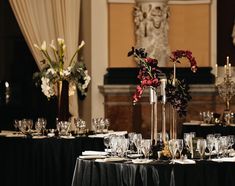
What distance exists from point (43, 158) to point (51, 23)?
383 cm

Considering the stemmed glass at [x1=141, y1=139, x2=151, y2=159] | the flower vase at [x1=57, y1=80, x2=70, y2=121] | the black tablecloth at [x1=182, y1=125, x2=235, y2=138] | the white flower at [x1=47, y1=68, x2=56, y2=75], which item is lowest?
the stemmed glass at [x1=141, y1=139, x2=151, y2=159]

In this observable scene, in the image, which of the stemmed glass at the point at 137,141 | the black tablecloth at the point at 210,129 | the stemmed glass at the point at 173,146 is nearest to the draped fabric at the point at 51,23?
the black tablecloth at the point at 210,129

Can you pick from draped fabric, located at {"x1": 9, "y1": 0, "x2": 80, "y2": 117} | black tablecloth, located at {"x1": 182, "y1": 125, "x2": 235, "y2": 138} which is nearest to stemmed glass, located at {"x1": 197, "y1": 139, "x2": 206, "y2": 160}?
black tablecloth, located at {"x1": 182, "y1": 125, "x2": 235, "y2": 138}

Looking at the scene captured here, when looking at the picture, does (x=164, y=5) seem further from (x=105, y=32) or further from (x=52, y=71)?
(x=52, y=71)

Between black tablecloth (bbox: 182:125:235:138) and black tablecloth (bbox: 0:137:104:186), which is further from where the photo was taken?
→ black tablecloth (bbox: 182:125:235:138)

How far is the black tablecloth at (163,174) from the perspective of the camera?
5.11m

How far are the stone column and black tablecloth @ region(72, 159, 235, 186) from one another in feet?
17.0

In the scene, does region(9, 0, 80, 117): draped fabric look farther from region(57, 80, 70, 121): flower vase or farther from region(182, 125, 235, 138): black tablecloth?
region(57, 80, 70, 121): flower vase

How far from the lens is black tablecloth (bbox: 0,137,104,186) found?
738cm

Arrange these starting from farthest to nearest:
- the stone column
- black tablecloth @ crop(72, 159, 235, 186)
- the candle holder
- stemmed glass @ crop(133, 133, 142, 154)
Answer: the stone column → the candle holder → stemmed glass @ crop(133, 133, 142, 154) → black tablecloth @ crop(72, 159, 235, 186)

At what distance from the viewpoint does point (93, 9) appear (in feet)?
35.4

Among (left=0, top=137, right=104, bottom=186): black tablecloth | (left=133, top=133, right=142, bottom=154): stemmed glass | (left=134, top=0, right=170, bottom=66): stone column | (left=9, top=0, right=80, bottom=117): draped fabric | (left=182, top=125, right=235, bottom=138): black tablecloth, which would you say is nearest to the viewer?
(left=133, top=133, right=142, bottom=154): stemmed glass

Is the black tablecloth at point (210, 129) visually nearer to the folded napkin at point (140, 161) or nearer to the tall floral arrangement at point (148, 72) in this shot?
the tall floral arrangement at point (148, 72)

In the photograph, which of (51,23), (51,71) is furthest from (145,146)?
(51,23)
